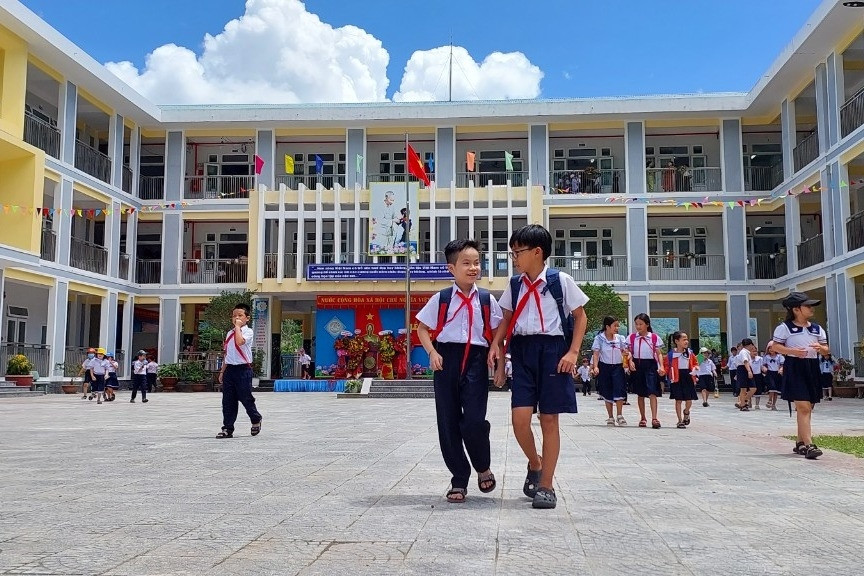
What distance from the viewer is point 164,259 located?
34406mm

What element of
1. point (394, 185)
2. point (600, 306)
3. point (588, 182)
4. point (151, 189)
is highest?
point (588, 182)

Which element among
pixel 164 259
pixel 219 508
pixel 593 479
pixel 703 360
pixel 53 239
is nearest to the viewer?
pixel 219 508

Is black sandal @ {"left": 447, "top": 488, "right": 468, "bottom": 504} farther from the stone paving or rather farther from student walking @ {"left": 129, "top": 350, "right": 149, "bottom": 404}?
student walking @ {"left": 129, "top": 350, "right": 149, "bottom": 404}

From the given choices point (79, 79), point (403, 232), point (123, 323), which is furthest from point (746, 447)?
point (123, 323)

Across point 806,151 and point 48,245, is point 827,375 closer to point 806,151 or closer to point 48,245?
point 806,151

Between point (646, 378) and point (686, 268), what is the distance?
22.9 m

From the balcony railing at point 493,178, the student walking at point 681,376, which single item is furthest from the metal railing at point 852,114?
the student walking at point 681,376

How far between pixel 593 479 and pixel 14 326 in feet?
90.3

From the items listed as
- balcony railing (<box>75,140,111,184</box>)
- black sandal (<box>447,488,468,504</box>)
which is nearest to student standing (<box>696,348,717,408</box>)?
black sandal (<box>447,488,468,504</box>)

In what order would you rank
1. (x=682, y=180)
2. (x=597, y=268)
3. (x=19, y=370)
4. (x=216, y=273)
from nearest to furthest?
(x=19, y=370) → (x=682, y=180) → (x=597, y=268) → (x=216, y=273)

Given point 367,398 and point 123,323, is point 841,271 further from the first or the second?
point 123,323

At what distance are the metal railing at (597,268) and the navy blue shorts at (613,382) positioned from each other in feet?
67.9

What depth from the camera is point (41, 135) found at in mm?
26797

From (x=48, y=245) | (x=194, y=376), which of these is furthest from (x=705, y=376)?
(x=48, y=245)
